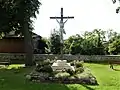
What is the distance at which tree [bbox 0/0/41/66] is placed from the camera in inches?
1197

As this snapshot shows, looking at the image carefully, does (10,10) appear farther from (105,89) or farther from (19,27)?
(105,89)

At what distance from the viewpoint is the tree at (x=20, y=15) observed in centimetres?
3039

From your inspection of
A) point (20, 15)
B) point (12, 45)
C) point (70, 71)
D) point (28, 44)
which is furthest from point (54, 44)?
point (70, 71)

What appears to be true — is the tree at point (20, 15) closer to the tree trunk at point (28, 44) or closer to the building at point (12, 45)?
the tree trunk at point (28, 44)

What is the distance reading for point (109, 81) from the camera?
19.4 m

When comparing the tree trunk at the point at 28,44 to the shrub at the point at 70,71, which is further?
the tree trunk at the point at 28,44

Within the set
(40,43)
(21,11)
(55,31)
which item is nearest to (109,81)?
(21,11)

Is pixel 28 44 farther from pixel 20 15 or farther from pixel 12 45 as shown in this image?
pixel 12 45

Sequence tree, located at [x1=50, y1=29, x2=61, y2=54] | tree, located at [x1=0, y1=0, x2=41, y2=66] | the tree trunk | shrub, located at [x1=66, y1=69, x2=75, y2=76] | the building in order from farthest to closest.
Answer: tree, located at [x1=50, y1=29, x2=61, y2=54] < the building < the tree trunk < tree, located at [x1=0, y1=0, x2=41, y2=66] < shrub, located at [x1=66, y1=69, x2=75, y2=76]

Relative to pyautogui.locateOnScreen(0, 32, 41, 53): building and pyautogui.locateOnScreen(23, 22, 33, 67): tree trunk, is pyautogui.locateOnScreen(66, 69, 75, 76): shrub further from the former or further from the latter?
pyautogui.locateOnScreen(0, 32, 41, 53): building

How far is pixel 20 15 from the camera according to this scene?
3070 cm

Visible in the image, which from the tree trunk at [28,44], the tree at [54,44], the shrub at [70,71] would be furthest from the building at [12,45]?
the shrub at [70,71]

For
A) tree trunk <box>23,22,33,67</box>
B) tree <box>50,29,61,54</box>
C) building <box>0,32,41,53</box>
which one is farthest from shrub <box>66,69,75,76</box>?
tree <box>50,29,61,54</box>

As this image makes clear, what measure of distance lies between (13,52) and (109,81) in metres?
24.7
